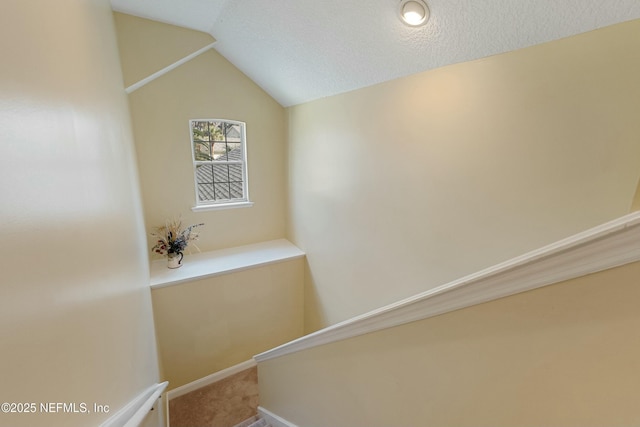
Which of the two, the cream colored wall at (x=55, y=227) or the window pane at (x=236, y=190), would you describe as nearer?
the cream colored wall at (x=55, y=227)

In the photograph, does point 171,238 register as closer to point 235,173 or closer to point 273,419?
point 235,173

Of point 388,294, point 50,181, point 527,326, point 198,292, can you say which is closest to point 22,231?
point 50,181

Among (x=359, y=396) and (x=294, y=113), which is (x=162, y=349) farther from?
(x=294, y=113)

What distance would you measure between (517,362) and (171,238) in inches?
132

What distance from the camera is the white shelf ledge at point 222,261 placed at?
3.02 metres

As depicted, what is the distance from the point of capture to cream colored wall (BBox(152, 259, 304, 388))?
9.98ft

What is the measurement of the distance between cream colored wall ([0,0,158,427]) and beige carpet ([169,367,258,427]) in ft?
7.14

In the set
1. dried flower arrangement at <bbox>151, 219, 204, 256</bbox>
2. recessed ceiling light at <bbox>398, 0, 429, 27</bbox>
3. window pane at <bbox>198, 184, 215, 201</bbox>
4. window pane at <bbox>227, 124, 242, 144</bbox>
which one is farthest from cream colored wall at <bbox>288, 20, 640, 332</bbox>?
dried flower arrangement at <bbox>151, 219, 204, 256</bbox>

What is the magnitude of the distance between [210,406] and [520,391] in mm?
3416

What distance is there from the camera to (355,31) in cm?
184

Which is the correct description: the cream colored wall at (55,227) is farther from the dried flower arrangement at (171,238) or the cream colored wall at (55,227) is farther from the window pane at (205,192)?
the window pane at (205,192)

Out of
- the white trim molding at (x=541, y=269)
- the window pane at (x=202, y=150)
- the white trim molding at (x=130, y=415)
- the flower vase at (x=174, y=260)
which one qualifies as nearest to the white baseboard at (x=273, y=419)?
the white trim molding at (x=130, y=415)

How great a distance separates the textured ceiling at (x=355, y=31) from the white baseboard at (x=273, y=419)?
2534 millimetres

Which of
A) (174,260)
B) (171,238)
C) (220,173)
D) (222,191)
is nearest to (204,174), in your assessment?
(220,173)
